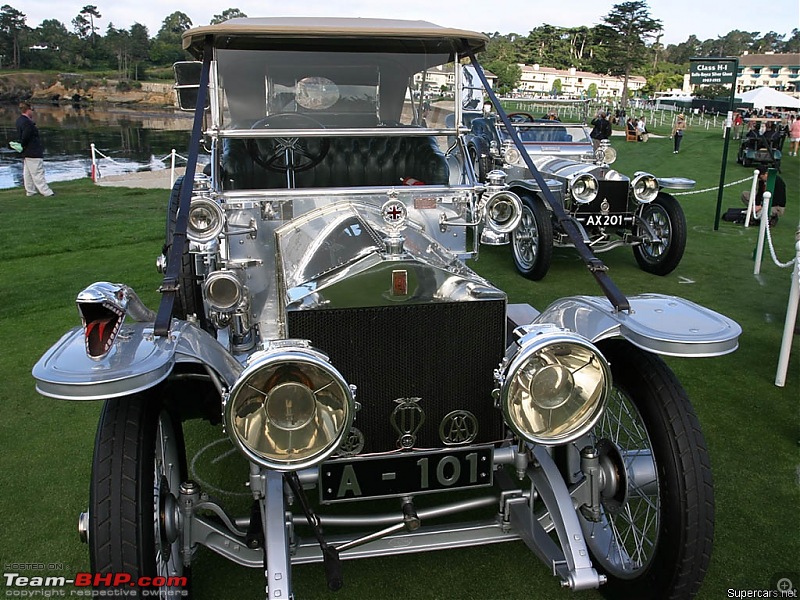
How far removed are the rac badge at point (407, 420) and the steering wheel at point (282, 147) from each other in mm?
2142

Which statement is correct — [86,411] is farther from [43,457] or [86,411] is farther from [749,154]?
[749,154]

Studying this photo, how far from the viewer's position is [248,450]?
6.40 feet

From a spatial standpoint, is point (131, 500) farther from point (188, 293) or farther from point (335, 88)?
point (335, 88)

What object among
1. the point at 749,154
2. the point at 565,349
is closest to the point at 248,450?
the point at 565,349

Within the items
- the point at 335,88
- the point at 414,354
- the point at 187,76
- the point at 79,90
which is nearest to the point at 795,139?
the point at 335,88

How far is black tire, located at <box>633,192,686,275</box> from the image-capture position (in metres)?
7.50

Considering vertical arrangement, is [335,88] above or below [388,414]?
above

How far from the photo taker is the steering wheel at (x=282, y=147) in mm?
3914

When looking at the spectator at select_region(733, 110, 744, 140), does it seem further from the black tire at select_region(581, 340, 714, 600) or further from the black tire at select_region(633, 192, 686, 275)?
the black tire at select_region(581, 340, 714, 600)

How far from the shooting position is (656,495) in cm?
241

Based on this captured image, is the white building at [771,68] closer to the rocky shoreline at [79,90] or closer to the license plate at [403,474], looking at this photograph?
the rocky shoreline at [79,90]

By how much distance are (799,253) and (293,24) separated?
3.49 m

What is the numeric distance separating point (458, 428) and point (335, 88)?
8.45 ft

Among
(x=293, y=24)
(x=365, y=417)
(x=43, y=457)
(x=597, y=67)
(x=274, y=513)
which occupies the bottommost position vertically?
(x=43, y=457)
